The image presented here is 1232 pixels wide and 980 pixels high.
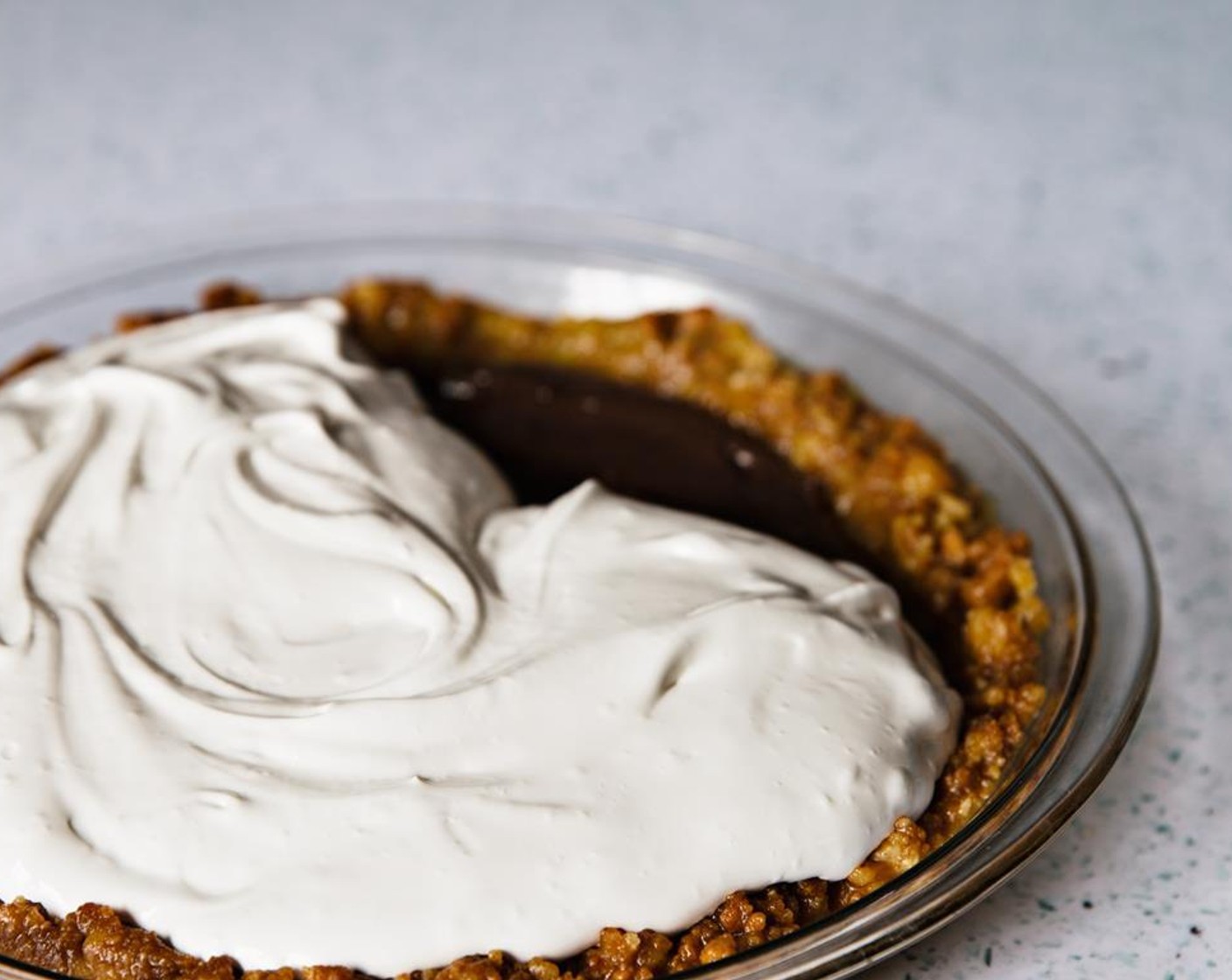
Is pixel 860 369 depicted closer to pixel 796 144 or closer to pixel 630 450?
pixel 630 450

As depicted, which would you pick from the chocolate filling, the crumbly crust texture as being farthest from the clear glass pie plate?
the chocolate filling

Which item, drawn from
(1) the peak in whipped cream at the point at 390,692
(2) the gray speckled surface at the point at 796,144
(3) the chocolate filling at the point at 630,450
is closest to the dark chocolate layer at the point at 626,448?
(3) the chocolate filling at the point at 630,450

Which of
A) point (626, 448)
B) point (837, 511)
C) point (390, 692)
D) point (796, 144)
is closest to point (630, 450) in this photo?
point (626, 448)

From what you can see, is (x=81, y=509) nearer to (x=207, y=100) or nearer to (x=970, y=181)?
(x=207, y=100)

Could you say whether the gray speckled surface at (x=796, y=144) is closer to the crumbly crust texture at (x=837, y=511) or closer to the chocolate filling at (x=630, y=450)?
the crumbly crust texture at (x=837, y=511)

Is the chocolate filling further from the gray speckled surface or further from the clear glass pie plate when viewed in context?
the gray speckled surface
